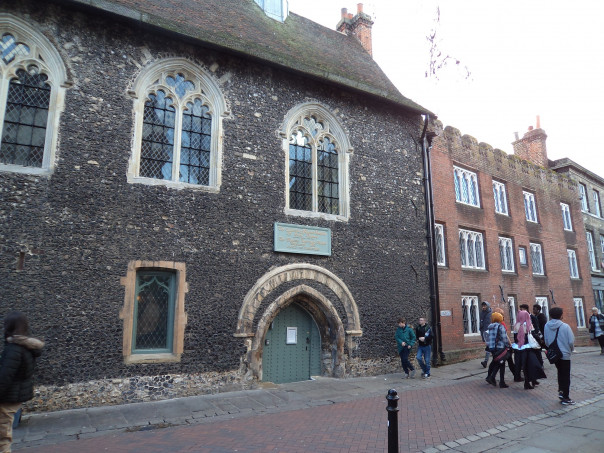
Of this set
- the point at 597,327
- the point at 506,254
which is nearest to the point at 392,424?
the point at 597,327

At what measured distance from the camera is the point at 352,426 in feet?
22.2

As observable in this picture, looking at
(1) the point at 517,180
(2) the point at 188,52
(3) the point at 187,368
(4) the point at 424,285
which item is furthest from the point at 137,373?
(1) the point at 517,180

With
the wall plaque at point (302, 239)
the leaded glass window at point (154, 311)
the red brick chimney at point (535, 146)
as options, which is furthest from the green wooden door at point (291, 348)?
the red brick chimney at point (535, 146)

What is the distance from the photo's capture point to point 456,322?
1488cm

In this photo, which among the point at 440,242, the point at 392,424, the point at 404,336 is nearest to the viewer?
the point at 392,424

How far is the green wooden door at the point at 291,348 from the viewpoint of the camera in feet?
34.7

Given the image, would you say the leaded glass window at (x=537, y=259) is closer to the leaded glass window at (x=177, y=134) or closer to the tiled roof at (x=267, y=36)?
the tiled roof at (x=267, y=36)

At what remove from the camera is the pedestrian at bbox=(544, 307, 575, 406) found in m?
7.89

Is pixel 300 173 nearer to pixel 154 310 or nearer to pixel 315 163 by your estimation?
pixel 315 163

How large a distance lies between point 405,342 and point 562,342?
Result: 12.7 feet

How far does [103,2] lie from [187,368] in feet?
25.9

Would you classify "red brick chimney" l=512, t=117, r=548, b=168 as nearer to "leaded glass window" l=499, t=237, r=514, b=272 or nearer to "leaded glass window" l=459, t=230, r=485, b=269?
"leaded glass window" l=499, t=237, r=514, b=272

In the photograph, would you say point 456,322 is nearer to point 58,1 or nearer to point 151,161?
point 151,161

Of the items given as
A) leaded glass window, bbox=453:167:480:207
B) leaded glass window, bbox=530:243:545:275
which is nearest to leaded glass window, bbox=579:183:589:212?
leaded glass window, bbox=530:243:545:275
